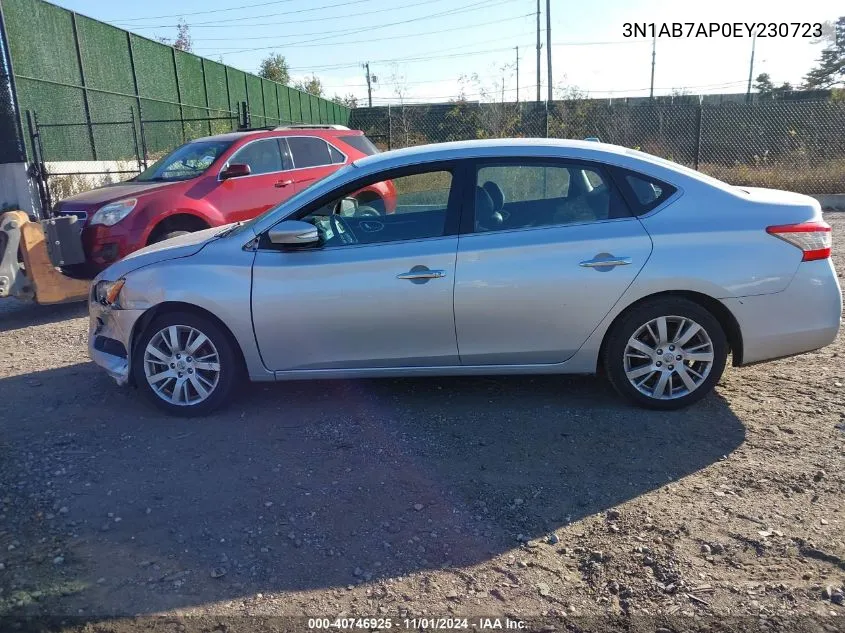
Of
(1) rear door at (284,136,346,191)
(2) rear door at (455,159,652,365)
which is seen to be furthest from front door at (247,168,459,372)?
(1) rear door at (284,136,346,191)

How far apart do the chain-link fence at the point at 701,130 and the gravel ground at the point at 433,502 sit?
40.8ft

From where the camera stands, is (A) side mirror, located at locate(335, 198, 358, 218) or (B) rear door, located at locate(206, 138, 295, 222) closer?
(A) side mirror, located at locate(335, 198, 358, 218)

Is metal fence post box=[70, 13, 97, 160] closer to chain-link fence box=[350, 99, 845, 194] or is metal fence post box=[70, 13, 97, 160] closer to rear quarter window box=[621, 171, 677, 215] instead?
chain-link fence box=[350, 99, 845, 194]

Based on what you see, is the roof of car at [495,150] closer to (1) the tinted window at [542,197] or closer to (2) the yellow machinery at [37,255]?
(1) the tinted window at [542,197]

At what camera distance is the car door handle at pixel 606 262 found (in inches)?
164

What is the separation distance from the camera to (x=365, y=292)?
4285 mm

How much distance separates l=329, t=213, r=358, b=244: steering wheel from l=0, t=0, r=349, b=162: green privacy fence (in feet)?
34.6

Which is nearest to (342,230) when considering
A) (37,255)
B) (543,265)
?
(543,265)

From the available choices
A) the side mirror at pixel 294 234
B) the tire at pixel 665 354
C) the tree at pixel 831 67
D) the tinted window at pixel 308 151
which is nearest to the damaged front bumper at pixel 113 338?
the side mirror at pixel 294 234

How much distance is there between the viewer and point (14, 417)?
4688 millimetres

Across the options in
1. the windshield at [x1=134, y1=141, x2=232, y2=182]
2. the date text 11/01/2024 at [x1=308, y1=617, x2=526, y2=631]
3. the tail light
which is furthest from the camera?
the windshield at [x1=134, y1=141, x2=232, y2=182]

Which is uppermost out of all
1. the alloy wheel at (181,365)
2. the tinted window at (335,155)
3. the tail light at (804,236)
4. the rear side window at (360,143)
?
the rear side window at (360,143)

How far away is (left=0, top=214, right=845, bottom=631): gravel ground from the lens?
108 inches

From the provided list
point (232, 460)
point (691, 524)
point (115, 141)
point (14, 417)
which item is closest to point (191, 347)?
point (232, 460)
